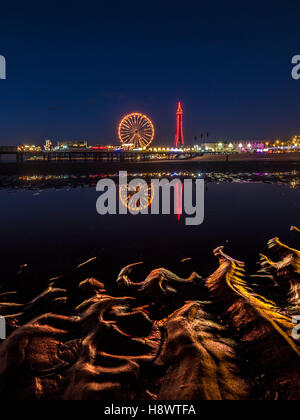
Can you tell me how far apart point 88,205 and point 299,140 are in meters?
232

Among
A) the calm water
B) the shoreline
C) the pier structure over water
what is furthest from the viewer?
the pier structure over water

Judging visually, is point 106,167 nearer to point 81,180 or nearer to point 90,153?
point 81,180

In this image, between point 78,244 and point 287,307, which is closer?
point 287,307

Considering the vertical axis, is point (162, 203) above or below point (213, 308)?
above

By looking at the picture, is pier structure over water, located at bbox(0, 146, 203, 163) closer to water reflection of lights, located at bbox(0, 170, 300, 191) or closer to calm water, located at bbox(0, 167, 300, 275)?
water reflection of lights, located at bbox(0, 170, 300, 191)

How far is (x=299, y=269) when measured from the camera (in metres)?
4.24

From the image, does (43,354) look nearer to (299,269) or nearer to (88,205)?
(299,269)

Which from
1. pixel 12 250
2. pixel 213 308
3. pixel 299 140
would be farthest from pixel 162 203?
pixel 299 140

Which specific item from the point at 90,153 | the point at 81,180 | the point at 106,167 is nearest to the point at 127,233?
the point at 81,180

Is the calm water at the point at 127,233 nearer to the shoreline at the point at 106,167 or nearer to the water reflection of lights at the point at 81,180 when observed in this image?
the water reflection of lights at the point at 81,180

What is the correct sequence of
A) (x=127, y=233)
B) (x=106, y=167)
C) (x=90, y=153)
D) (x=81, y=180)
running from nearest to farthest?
(x=127, y=233) < (x=81, y=180) < (x=106, y=167) < (x=90, y=153)

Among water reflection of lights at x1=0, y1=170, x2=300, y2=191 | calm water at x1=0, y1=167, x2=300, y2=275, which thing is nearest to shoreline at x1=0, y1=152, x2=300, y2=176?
water reflection of lights at x1=0, y1=170, x2=300, y2=191

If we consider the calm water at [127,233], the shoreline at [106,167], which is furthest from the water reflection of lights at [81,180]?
the calm water at [127,233]

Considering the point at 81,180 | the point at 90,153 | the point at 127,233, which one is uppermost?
the point at 90,153
